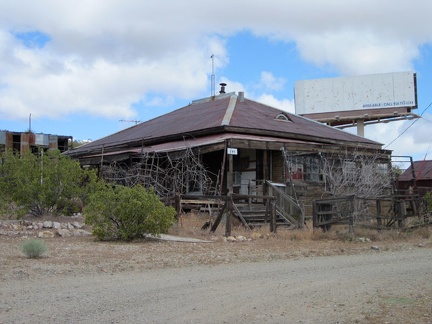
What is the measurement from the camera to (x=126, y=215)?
1419cm

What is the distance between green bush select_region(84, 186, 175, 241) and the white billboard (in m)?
35.5

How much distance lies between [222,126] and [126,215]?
10.5 meters

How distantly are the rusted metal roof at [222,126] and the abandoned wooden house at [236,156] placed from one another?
0.05 m

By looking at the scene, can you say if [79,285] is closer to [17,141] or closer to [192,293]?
[192,293]

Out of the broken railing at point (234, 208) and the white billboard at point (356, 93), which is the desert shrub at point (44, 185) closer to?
the broken railing at point (234, 208)

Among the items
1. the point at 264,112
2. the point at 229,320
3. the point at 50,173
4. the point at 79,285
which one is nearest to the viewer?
the point at 229,320

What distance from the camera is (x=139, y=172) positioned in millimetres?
23344

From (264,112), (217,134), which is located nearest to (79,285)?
(217,134)

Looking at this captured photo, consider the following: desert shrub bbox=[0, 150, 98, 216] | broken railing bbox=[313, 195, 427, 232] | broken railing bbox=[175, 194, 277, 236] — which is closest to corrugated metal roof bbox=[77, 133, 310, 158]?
broken railing bbox=[175, 194, 277, 236]

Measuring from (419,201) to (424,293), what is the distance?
1208 cm

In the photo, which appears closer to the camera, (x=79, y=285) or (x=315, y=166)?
(x=79, y=285)

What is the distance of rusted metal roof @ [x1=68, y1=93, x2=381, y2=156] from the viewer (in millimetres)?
25094

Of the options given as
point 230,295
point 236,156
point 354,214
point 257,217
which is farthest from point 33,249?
point 236,156

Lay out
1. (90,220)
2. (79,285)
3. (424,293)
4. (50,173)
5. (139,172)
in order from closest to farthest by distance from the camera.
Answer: (424,293) < (79,285) < (90,220) < (50,173) < (139,172)
